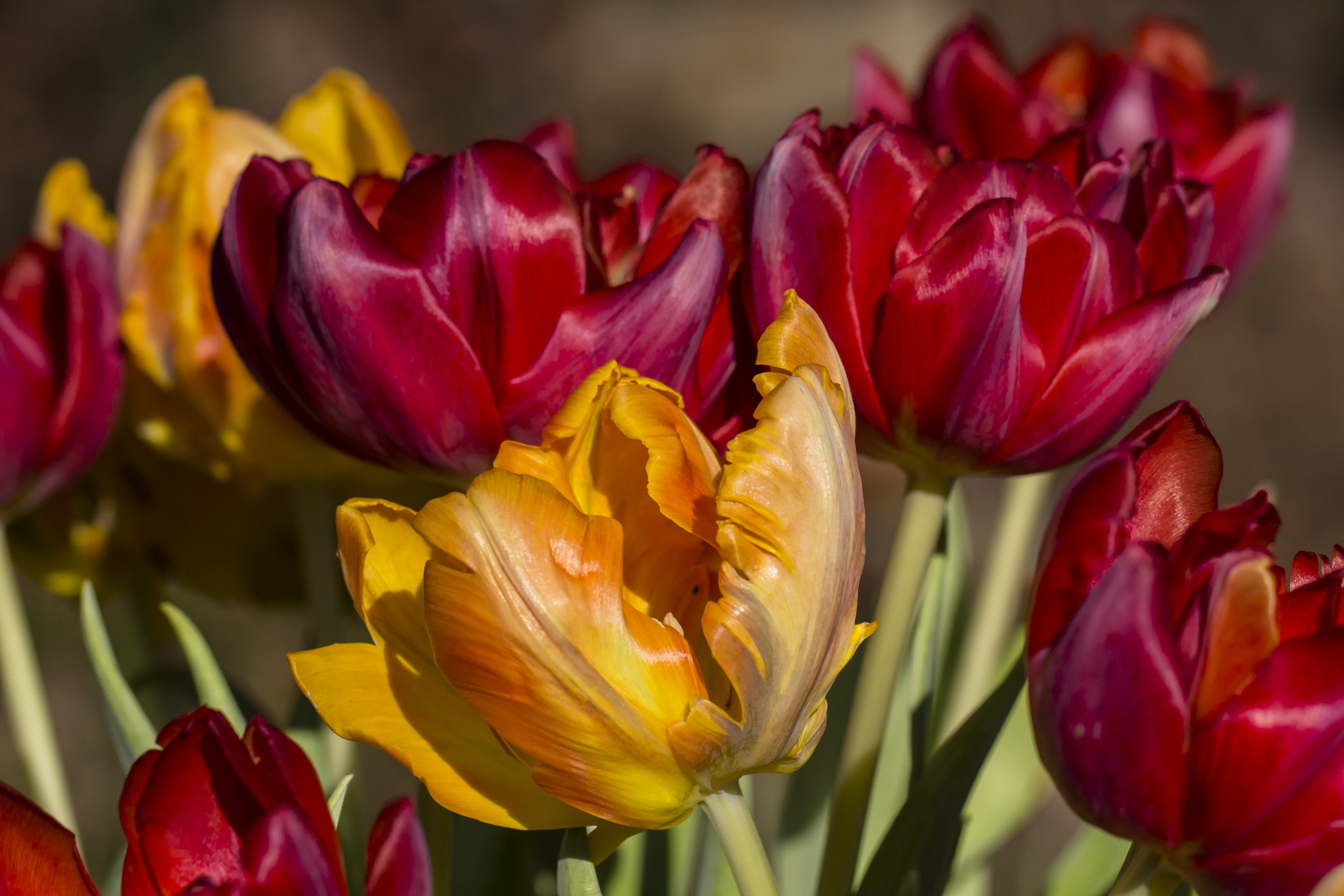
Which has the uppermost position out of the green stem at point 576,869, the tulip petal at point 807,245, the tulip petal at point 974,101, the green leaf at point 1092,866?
the tulip petal at point 974,101

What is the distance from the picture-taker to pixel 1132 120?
44cm

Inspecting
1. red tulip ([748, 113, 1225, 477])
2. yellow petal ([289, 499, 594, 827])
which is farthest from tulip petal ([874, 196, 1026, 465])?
yellow petal ([289, 499, 594, 827])

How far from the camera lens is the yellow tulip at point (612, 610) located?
0.64ft

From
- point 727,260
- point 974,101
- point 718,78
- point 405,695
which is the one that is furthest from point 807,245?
point 718,78

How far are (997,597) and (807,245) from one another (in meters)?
0.23

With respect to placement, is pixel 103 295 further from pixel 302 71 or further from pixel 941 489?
pixel 302 71

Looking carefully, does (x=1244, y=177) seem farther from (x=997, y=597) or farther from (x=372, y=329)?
(x=372, y=329)

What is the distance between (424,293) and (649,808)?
0.11m

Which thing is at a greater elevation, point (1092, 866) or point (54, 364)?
point (54, 364)

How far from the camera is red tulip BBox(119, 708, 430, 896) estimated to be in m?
0.20

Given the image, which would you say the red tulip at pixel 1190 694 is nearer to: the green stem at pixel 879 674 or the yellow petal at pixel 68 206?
the green stem at pixel 879 674

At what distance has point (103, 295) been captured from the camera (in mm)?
367

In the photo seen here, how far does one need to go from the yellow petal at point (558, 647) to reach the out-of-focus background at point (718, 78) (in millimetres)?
2020

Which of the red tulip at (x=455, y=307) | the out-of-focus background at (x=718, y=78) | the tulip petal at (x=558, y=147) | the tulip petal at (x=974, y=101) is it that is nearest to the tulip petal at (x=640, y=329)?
the red tulip at (x=455, y=307)
